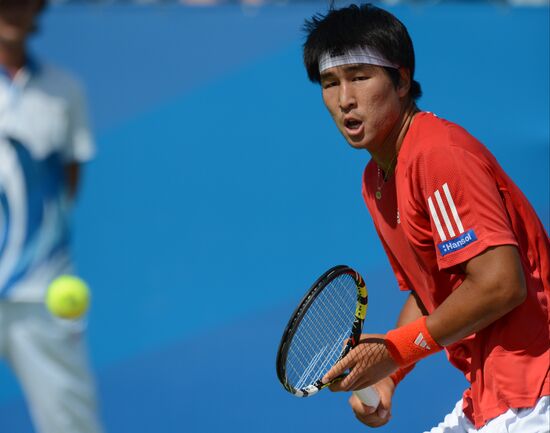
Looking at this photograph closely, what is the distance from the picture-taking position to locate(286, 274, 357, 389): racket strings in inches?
106

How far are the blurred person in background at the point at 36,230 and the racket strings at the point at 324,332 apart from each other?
0.52 m

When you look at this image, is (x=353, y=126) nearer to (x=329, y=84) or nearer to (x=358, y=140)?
(x=358, y=140)

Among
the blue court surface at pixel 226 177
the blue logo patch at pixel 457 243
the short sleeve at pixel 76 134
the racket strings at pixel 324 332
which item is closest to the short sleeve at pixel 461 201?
the blue logo patch at pixel 457 243

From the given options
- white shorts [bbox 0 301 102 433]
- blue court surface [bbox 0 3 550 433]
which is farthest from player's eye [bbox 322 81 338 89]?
blue court surface [bbox 0 3 550 433]

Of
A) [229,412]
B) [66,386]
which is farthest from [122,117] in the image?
[66,386]

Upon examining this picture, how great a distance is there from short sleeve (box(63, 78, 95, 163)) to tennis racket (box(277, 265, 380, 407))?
641 mm

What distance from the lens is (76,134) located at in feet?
8.63

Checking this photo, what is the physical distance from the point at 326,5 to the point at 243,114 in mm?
499

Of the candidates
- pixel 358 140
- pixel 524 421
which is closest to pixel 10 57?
pixel 358 140

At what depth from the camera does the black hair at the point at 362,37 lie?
8.27 feet

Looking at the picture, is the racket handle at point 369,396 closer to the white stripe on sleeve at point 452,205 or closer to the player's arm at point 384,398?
the player's arm at point 384,398

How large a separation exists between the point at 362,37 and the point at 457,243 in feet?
1.83

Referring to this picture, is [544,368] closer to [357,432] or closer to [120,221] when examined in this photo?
[357,432]

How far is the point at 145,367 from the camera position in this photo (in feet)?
12.5
